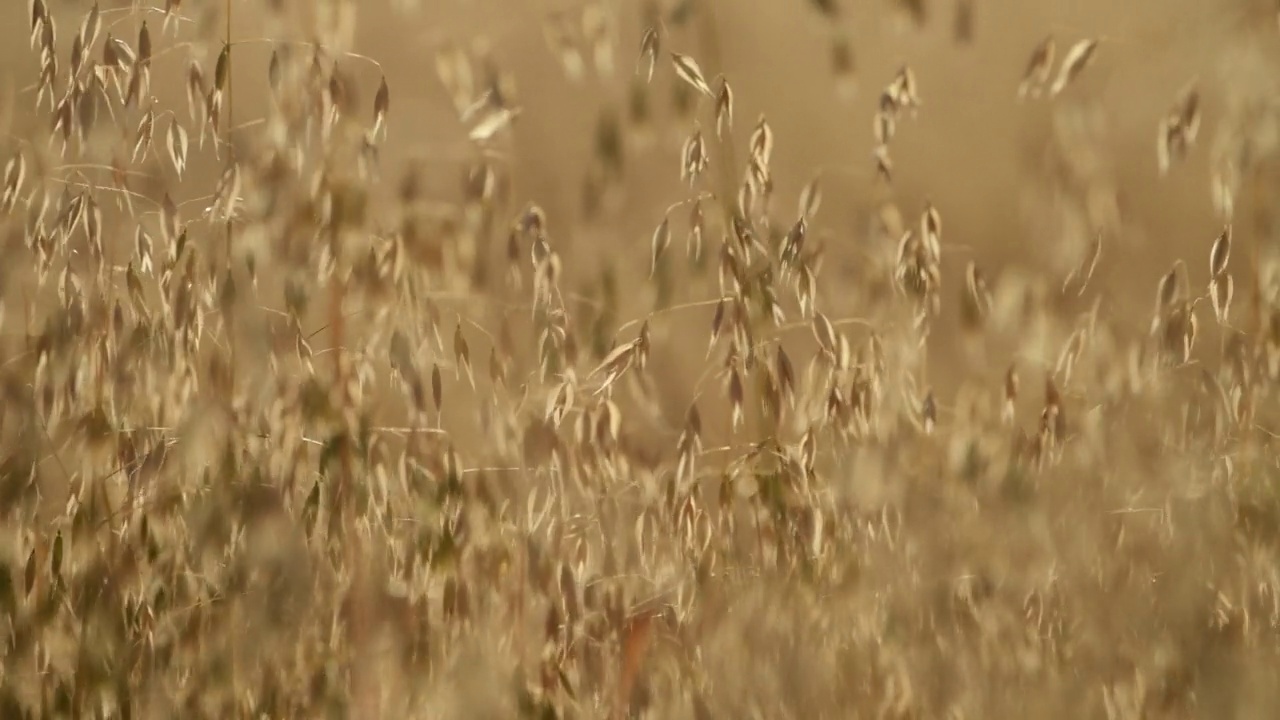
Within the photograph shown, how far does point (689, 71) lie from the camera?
100 centimetres

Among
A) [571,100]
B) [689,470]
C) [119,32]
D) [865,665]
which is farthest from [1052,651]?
[119,32]

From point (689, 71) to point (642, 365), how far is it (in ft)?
1.00

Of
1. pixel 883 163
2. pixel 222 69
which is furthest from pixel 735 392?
pixel 222 69

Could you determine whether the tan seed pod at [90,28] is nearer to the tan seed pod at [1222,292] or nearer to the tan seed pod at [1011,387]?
the tan seed pod at [1011,387]

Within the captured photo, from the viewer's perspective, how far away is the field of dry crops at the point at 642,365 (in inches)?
41.1

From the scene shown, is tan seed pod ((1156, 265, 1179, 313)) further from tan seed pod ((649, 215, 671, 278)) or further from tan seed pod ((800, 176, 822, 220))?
tan seed pod ((649, 215, 671, 278))

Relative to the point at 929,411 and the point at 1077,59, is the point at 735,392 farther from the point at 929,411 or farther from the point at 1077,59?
the point at 1077,59

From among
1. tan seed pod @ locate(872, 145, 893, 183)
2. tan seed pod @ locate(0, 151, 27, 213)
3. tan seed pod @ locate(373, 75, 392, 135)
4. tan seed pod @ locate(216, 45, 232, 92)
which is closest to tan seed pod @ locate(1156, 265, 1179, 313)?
tan seed pod @ locate(872, 145, 893, 183)

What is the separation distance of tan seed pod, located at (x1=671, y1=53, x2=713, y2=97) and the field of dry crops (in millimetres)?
20

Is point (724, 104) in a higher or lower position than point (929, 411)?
higher

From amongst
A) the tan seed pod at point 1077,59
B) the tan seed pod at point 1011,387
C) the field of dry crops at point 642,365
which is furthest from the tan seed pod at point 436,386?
the tan seed pod at point 1077,59

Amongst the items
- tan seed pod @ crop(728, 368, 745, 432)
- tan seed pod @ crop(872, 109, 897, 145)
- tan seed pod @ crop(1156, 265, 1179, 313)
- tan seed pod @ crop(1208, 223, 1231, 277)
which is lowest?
tan seed pod @ crop(728, 368, 745, 432)

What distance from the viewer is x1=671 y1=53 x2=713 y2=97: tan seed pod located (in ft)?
3.28

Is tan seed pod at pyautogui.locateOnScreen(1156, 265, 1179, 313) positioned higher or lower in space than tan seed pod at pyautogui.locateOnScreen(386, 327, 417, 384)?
higher
